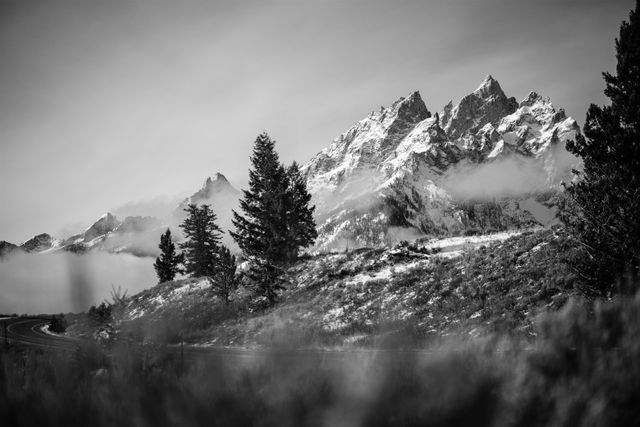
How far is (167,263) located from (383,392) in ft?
197

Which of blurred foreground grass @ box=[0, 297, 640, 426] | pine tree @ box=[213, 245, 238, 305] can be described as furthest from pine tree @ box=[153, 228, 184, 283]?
blurred foreground grass @ box=[0, 297, 640, 426]

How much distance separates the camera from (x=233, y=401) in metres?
3.85

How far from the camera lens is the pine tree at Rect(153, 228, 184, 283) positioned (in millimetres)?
58312

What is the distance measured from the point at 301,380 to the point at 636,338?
3.73 m

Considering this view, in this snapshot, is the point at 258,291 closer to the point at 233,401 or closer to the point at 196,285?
the point at 196,285

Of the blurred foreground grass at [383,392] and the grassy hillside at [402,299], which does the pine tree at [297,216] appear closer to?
the grassy hillside at [402,299]

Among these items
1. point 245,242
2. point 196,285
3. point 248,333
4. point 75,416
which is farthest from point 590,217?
point 196,285

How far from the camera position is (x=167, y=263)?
58750 millimetres

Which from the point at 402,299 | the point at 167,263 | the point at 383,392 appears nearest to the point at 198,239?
the point at 167,263

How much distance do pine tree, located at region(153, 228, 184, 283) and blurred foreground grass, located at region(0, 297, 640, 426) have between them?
187 feet

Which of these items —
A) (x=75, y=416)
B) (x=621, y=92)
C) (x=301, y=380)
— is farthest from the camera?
Result: (x=621, y=92)

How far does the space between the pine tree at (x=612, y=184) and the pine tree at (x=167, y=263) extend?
54.1 meters

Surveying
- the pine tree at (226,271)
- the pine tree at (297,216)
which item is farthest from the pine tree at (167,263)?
the pine tree at (226,271)

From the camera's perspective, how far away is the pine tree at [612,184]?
11289 mm
